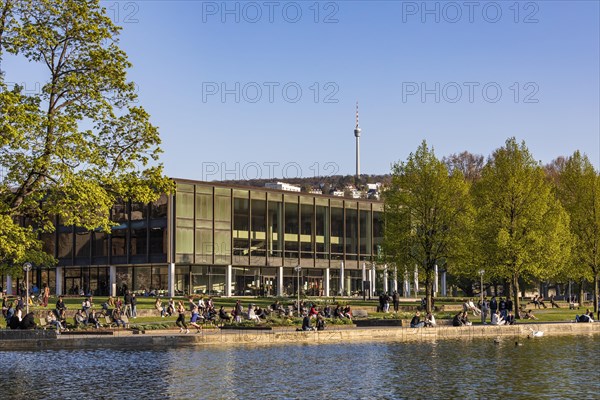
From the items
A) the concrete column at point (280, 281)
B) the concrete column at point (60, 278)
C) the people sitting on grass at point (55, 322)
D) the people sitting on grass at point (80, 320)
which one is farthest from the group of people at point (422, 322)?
the concrete column at point (60, 278)

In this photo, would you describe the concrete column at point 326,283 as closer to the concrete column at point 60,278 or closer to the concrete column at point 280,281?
the concrete column at point 280,281

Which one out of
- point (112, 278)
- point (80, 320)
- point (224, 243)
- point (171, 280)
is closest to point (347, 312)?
point (80, 320)

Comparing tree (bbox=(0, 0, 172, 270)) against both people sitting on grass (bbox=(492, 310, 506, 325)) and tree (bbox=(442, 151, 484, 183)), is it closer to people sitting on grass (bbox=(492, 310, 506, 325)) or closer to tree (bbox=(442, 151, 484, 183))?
people sitting on grass (bbox=(492, 310, 506, 325))

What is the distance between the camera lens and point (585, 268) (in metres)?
69.8

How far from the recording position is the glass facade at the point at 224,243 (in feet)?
277

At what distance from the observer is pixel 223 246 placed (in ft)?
285

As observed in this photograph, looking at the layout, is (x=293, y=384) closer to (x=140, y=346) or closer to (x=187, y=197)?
(x=140, y=346)

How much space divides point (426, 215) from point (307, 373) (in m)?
35.9

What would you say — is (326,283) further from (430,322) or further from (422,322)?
(422,322)

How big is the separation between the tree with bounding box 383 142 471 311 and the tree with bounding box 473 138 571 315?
177cm

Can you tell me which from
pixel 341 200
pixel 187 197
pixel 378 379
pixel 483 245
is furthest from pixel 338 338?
pixel 341 200

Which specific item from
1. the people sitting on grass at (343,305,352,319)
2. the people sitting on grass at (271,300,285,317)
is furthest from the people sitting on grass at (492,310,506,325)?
the people sitting on grass at (271,300,285,317)

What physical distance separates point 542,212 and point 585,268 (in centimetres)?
1262

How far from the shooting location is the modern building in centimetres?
8431
